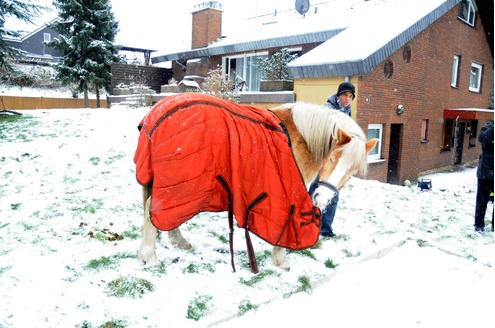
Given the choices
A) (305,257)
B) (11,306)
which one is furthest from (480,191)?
(11,306)

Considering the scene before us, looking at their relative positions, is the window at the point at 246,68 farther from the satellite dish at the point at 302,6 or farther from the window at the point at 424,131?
the window at the point at 424,131

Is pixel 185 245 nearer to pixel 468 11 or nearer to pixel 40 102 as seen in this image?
pixel 468 11

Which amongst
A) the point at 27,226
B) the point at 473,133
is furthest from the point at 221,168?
the point at 473,133

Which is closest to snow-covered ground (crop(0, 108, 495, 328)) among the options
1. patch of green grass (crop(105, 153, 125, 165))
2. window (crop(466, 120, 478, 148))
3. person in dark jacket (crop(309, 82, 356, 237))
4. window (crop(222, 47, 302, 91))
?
person in dark jacket (crop(309, 82, 356, 237))

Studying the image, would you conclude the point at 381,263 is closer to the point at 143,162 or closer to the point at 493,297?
the point at 493,297

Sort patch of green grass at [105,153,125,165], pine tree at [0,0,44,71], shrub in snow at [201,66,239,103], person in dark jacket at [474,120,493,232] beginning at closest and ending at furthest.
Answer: person in dark jacket at [474,120,493,232] < patch of green grass at [105,153,125,165] < shrub in snow at [201,66,239,103] < pine tree at [0,0,44,71]

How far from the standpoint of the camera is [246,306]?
272cm

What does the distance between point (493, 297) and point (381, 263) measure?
94cm

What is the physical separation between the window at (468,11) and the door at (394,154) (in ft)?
22.1

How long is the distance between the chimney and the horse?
54.9 feet

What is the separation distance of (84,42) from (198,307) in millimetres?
18738

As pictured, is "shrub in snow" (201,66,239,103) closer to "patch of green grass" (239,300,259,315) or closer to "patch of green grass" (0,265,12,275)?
"patch of green grass" (0,265,12,275)

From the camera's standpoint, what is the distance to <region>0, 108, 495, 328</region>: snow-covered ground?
8.55 ft

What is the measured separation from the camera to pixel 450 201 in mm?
7316
